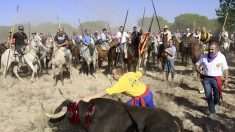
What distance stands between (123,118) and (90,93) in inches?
368

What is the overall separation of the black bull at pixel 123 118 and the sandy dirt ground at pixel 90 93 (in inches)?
131

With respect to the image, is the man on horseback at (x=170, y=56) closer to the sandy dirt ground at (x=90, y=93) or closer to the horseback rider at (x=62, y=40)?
the sandy dirt ground at (x=90, y=93)

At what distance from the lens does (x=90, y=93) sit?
612 inches

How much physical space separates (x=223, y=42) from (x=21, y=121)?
21.4 metres

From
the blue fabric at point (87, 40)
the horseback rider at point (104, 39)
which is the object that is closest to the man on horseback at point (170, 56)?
the blue fabric at point (87, 40)

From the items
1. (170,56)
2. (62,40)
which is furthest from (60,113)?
(62,40)

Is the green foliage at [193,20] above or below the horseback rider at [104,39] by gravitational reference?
above

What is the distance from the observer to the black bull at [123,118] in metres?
5.88

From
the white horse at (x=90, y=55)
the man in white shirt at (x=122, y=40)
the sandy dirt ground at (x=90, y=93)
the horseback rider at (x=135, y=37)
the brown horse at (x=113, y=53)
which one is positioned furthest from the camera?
the brown horse at (x=113, y=53)

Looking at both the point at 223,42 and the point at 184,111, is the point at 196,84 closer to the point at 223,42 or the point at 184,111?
the point at 184,111

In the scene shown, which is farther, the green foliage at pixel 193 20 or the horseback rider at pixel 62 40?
the green foliage at pixel 193 20

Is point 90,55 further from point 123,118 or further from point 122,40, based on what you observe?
point 123,118

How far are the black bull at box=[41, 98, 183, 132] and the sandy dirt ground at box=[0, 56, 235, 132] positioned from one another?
3318mm

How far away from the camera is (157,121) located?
231 inches
